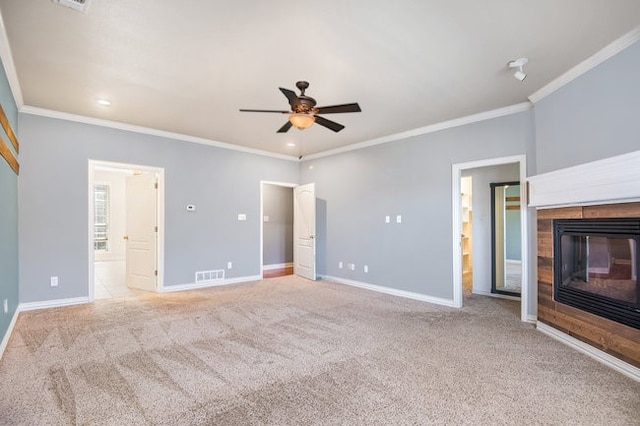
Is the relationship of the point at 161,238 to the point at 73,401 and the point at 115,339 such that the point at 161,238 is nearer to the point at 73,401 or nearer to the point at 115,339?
the point at 115,339

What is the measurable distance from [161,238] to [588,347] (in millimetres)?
5834

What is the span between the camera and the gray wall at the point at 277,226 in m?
8.23

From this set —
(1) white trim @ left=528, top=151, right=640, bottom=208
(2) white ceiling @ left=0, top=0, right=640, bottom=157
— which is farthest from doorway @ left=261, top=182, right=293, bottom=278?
(1) white trim @ left=528, top=151, right=640, bottom=208

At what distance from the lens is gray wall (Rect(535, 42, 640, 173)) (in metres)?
2.61

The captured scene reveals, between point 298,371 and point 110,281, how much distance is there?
217 inches

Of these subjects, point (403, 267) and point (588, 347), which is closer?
point (588, 347)

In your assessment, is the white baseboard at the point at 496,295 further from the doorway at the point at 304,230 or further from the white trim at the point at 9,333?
the white trim at the point at 9,333

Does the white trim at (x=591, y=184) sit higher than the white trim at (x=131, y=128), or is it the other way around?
the white trim at (x=131, y=128)

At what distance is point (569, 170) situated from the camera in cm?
309

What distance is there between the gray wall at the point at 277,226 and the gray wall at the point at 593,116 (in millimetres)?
6024

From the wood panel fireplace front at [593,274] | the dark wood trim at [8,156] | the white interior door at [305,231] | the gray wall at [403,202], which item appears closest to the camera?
the wood panel fireplace front at [593,274]

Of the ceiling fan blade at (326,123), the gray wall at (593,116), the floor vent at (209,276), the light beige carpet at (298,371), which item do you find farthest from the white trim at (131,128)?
the gray wall at (593,116)

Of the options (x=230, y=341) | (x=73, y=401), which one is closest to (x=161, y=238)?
(x=230, y=341)

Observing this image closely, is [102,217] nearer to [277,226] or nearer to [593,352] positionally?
[277,226]
